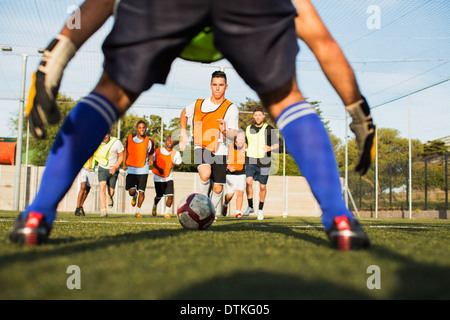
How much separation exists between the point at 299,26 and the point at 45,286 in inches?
60.3

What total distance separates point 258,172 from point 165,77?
300 inches

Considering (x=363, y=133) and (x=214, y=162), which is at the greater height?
(x=214, y=162)

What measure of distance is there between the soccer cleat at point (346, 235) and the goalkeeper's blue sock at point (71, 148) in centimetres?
107

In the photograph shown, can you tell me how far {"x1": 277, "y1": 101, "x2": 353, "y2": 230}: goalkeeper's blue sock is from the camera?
173 cm

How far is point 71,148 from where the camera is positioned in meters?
1.68

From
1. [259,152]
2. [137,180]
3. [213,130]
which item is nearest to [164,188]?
[137,180]

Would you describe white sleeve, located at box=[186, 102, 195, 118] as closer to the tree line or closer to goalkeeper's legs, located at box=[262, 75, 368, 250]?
the tree line

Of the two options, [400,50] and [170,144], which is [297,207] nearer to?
[400,50]

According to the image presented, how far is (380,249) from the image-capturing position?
1688mm

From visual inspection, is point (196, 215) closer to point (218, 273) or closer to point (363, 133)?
point (363, 133)

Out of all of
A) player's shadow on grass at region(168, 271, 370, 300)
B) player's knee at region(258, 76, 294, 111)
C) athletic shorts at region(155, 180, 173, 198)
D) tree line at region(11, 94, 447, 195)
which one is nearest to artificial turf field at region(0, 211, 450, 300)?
player's shadow on grass at region(168, 271, 370, 300)

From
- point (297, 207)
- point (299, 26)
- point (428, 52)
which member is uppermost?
point (428, 52)

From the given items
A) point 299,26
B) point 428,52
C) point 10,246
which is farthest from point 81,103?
point 428,52

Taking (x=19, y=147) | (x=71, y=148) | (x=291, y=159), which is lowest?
→ (x=71, y=148)
